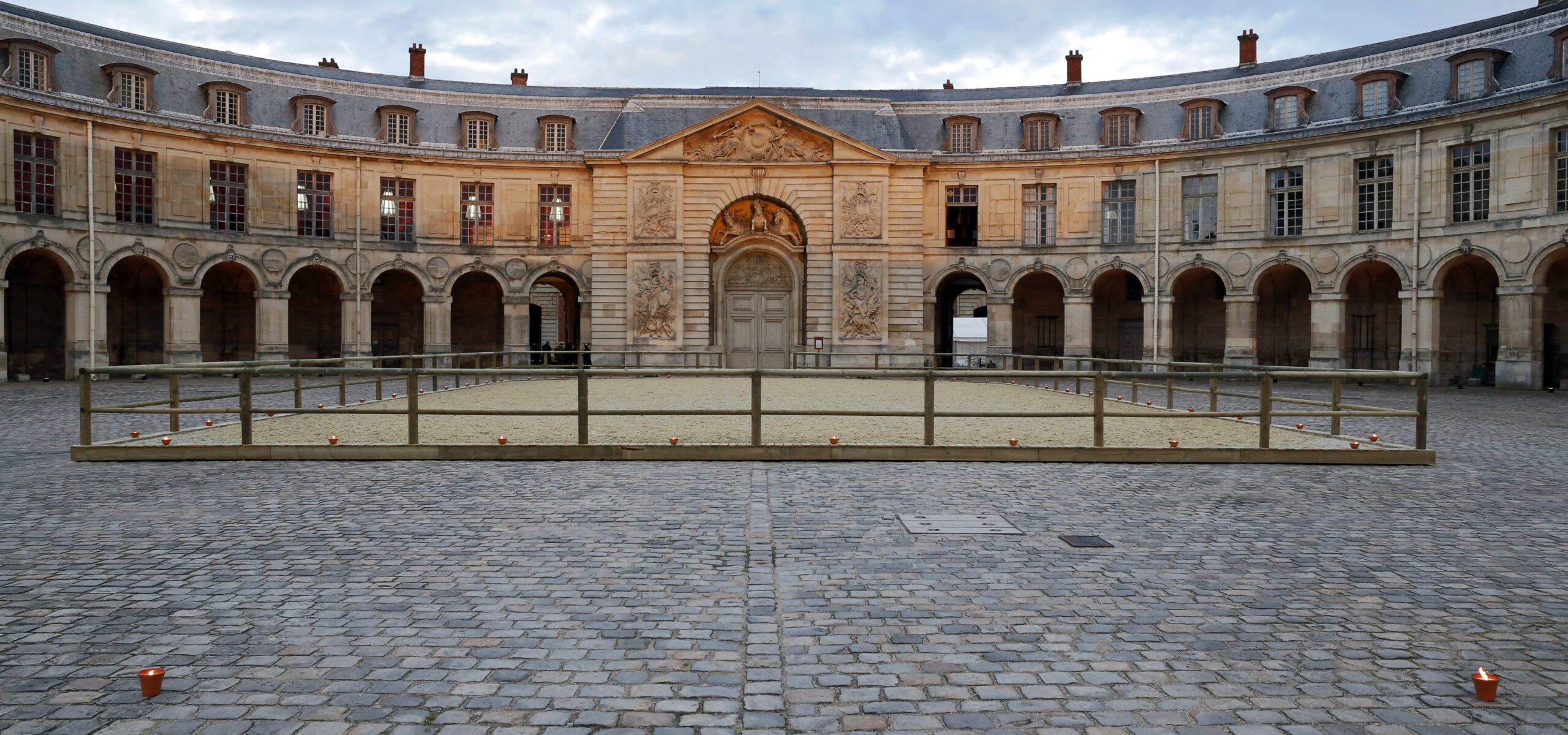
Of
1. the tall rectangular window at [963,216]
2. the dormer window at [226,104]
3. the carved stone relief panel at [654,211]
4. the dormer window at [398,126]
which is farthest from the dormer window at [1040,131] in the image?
the dormer window at [226,104]

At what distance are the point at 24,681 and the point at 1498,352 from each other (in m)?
33.3

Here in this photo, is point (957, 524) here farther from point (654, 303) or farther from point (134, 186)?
point (134, 186)

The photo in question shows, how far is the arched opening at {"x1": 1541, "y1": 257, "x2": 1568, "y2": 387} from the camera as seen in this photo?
28.7 m

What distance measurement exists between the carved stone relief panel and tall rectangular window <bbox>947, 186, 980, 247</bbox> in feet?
33.8

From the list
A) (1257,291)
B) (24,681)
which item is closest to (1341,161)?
(1257,291)

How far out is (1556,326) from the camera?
28984 mm

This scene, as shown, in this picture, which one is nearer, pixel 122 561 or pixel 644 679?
pixel 644 679

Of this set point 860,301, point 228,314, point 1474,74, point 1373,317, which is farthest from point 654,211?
point 1474,74

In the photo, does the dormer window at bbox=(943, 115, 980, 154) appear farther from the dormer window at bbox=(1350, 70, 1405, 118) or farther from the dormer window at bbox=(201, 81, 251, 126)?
the dormer window at bbox=(201, 81, 251, 126)

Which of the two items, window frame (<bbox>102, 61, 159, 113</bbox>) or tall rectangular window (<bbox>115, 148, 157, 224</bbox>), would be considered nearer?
tall rectangular window (<bbox>115, 148, 157, 224</bbox>)

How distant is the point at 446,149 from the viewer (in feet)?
120

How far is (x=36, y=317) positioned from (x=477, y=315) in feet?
48.1

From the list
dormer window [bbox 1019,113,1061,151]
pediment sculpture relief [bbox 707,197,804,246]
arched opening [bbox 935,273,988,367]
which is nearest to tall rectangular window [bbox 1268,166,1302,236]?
dormer window [bbox 1019,113,1061,151]

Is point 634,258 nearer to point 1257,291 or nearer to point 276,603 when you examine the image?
point 1257,291
